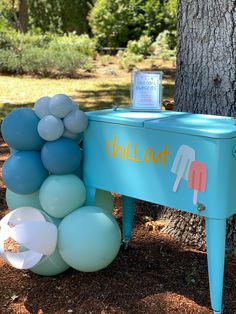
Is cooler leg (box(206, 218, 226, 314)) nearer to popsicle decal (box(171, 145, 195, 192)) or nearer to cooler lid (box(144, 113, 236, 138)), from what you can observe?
popsicle decal (box(171, 145, 195, 192))

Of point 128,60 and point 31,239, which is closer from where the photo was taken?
point 31,239

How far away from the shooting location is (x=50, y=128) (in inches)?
97.0

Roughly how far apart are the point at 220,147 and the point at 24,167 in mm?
1027

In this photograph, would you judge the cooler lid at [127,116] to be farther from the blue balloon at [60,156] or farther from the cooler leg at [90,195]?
the cooler leg at [90,195]

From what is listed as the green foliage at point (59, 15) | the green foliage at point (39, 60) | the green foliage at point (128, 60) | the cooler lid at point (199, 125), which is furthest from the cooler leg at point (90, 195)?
the green foliage at point (59, 15)

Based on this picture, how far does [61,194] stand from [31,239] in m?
0.27

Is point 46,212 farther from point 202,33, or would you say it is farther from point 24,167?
point 202,33

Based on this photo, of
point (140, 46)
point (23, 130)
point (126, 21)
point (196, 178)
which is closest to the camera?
point (196, 178)

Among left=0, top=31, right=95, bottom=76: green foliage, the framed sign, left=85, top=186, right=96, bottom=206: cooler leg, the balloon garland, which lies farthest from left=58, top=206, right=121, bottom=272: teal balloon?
left=0, top=31, right=95, bottom=76: green foliage

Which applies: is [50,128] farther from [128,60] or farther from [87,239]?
[128,60]

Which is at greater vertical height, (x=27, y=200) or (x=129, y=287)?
(x=27, y=200)

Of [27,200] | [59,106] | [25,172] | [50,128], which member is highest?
[59,106]

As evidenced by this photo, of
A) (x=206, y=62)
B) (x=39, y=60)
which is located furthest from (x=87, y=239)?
(x=39, y=60)

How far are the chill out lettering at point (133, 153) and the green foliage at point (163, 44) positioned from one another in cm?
1259
